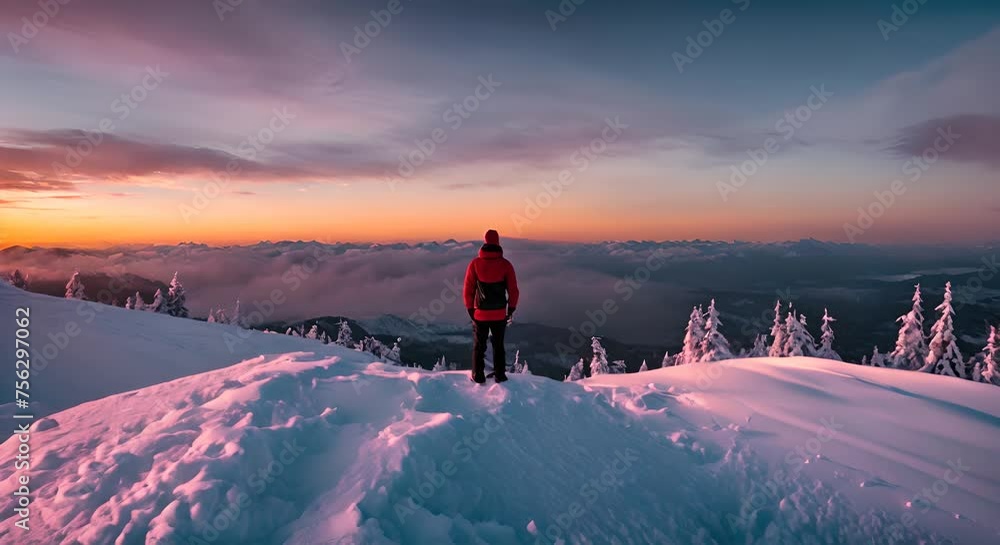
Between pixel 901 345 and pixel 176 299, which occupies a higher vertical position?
pixel 901 345

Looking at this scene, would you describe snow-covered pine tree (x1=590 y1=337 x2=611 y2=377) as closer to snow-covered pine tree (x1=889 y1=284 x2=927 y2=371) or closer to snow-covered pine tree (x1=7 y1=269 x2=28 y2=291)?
snow-covered pine tree (x1=889 y1=284 x2=927 y2=371)

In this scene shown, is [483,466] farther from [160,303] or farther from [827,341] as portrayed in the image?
[160,303]

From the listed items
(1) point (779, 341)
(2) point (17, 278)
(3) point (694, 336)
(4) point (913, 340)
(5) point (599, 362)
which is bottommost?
(5) point (599, 362)

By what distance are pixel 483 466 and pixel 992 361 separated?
40.2 meters

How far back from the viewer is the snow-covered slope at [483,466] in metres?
4.71

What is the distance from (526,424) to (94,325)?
57.9 ft

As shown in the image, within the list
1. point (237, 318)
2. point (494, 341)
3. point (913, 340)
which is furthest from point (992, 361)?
point (237, 318)

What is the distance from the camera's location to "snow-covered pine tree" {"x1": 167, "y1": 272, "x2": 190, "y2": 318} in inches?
1863

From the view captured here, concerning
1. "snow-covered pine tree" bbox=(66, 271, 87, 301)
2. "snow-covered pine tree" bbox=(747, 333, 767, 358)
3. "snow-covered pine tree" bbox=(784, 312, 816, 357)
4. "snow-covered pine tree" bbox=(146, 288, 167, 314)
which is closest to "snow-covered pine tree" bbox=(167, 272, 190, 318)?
"snow-covered pine tree" bbox=(146, 288, 167, 314)

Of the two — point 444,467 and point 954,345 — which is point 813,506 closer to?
point 444,467

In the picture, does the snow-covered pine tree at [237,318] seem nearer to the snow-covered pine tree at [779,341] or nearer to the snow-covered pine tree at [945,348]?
the snow-covered pine tree at [779,341]

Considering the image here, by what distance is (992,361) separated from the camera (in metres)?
28.4

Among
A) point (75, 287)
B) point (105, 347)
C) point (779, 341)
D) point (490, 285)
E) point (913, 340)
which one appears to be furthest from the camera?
point (75, 287)

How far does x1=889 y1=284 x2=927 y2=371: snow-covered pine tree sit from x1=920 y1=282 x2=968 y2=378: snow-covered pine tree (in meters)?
0.88
